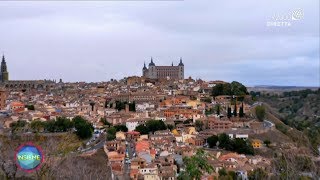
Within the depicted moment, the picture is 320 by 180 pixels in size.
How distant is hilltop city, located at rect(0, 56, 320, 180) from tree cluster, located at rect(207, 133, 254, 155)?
1.7 inches

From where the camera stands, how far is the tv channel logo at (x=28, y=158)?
7691mm

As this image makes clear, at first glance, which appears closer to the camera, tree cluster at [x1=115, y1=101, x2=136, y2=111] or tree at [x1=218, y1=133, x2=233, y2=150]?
tree at [x1=218, y1=133, x2=233, y2=150]

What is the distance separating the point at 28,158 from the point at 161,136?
56.8 ft

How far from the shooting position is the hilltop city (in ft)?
44.2

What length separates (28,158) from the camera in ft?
25.3

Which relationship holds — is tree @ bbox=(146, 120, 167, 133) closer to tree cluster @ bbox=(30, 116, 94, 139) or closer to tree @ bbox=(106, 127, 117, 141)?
tree @ bbox=(106, 127, 117, 141)

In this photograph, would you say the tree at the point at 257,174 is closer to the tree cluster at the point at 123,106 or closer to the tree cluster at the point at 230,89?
the tree cluster at the point at 123,106

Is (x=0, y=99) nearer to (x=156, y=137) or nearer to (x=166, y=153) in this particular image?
(x=156, y=137)

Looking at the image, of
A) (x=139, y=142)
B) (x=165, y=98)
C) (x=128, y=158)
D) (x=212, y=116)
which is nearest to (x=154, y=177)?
(x=128, y=158)

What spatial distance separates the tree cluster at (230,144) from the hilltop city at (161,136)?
4 cm

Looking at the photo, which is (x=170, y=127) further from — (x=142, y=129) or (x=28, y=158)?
(x=28, y=158)

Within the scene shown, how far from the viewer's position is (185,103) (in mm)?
34125

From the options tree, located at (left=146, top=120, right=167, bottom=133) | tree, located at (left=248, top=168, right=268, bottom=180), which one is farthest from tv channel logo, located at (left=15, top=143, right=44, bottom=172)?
tree, located at (left=146, top=120, right=167, bottom=133)

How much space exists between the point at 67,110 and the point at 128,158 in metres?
12.4
